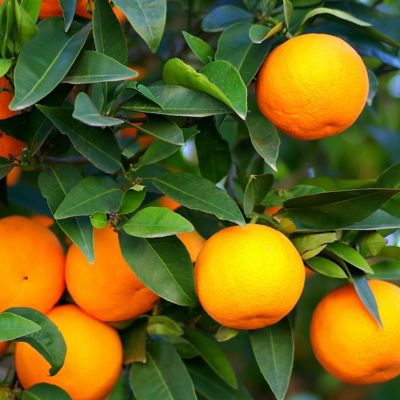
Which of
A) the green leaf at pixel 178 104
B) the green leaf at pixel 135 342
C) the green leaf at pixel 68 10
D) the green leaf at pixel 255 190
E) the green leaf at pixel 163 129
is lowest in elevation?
the green leaf at pixel 135 342

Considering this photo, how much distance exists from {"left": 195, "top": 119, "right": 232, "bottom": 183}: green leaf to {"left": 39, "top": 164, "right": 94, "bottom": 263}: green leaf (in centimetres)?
22

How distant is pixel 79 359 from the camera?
1136 mm

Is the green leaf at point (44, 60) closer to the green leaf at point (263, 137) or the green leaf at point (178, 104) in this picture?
the green leaf at point (178, 104)

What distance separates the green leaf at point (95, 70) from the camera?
37.9 inches

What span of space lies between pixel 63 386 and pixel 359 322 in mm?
430

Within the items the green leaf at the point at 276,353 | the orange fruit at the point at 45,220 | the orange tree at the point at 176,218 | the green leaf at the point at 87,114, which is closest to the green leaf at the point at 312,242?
the orange tree at the point at 176,218

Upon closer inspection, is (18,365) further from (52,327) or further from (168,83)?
(168,83)

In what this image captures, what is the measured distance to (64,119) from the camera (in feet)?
3.39

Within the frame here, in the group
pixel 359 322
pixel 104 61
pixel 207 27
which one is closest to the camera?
pixel 104 61

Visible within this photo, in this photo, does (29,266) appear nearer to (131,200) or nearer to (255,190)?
(131,200)

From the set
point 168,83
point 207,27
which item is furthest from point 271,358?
point 207,27

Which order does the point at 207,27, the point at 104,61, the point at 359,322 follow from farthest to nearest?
the point at 207,27 < the point at 359,322 < the point at 104,61

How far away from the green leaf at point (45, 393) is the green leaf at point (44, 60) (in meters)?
0.40

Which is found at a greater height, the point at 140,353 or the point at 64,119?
the point at 64,119
